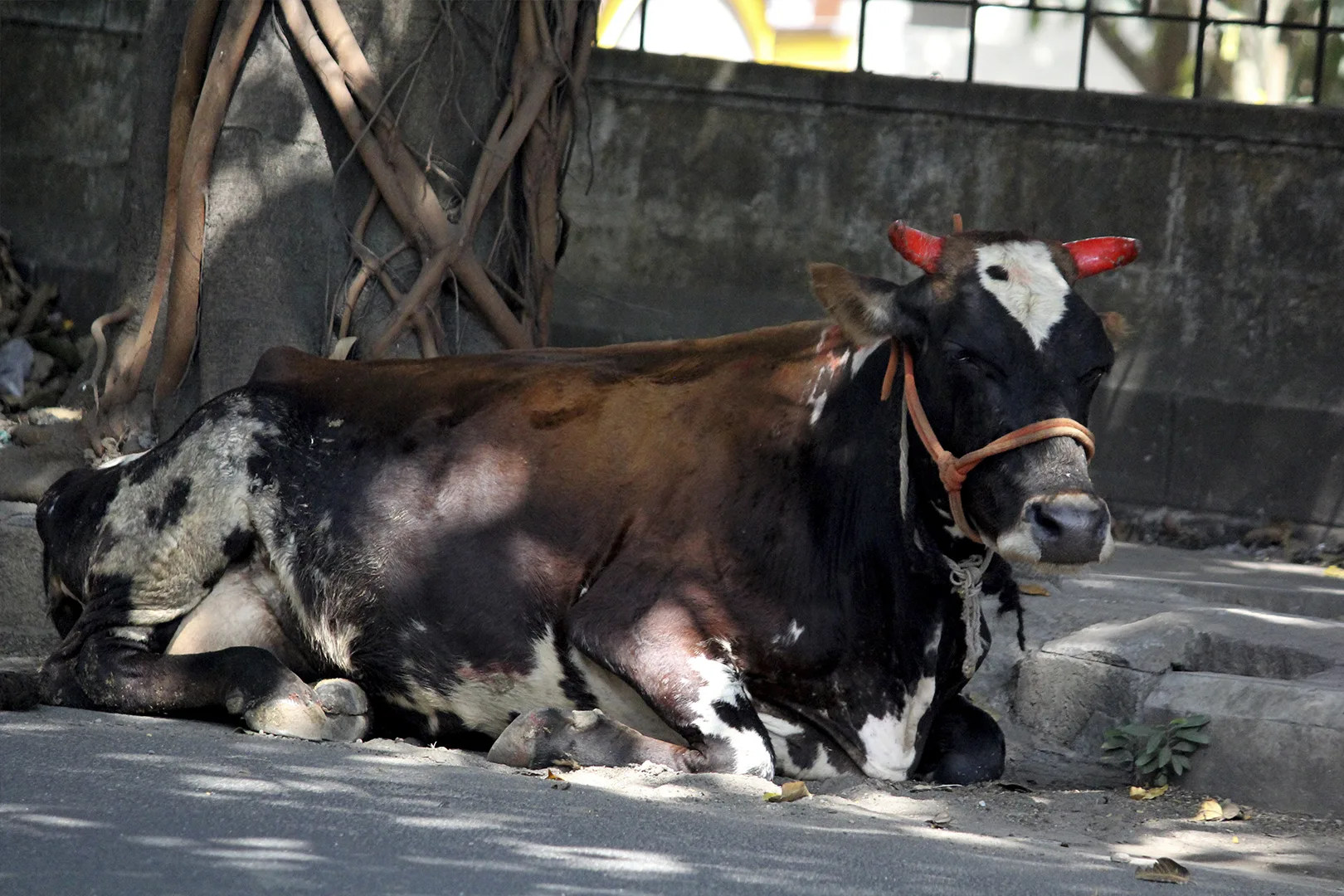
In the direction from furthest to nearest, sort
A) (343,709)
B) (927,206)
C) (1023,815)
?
(927,206)
(343,709)
(1023,815)

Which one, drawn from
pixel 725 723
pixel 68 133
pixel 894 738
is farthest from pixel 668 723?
pixel 68 133

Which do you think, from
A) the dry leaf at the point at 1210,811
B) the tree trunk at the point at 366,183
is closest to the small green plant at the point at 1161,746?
the dry leaf at the point at 1210,811

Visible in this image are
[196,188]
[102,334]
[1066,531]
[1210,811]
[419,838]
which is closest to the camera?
[419,838]

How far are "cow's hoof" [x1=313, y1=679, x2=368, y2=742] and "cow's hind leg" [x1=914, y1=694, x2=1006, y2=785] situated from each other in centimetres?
145

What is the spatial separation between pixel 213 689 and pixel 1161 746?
8.30ft

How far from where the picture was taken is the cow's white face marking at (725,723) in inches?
164

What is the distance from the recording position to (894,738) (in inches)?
172

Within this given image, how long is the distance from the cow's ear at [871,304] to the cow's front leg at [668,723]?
884 mm

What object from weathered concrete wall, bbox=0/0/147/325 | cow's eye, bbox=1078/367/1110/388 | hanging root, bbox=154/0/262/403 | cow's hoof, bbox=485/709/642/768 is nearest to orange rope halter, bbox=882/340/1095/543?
cow's eye, bbox=1078/367/1110/388

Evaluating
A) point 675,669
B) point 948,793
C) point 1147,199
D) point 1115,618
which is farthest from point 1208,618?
point 1147,199

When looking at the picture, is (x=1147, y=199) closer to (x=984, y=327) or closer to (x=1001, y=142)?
(x=1001, y=142)

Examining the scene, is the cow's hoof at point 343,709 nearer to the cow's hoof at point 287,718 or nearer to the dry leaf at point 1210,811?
the cow's hoof at point 287,718

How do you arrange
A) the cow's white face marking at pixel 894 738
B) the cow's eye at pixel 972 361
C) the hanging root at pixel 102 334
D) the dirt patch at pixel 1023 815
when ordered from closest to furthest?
1. the dirt patch at pixel 1023 815
2. the cow's eye at pixel 972 361
3. the cow's white face marking at pixel 894 738
4. the hanging root at pixel 102 334

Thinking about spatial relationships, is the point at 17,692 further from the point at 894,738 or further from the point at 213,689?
the point at 894,738
